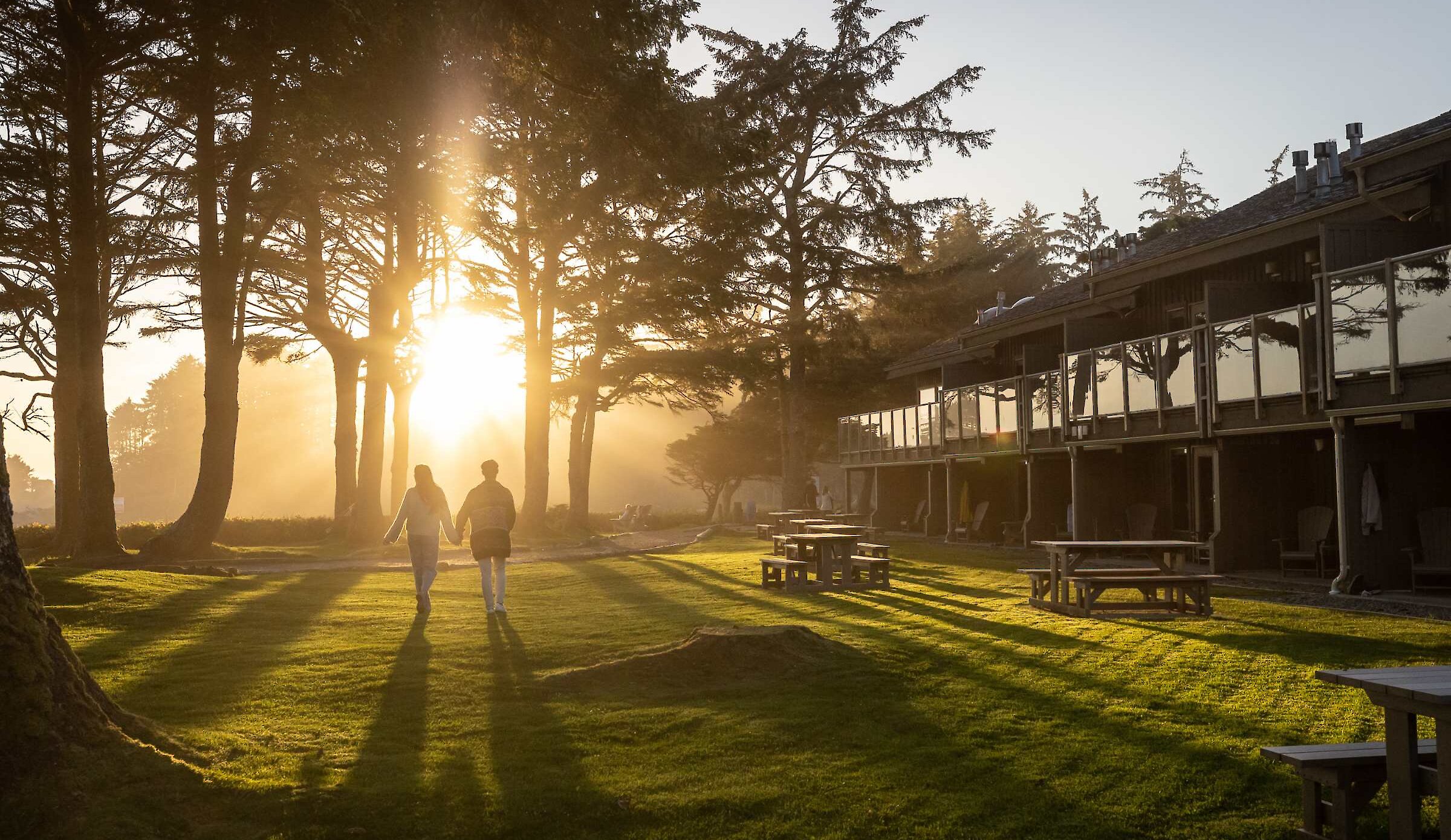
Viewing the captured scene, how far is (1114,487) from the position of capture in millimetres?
24234

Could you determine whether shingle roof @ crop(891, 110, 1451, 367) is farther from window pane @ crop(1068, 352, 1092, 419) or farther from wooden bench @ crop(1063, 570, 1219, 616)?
wooden bench @ crop(1063, 570, 1219, 616)

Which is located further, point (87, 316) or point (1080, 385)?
point (1080, 385)

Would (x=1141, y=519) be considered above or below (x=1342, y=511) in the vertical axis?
below

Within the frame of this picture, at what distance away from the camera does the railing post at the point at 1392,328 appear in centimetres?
1467

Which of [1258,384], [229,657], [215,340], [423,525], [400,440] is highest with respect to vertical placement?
[215,340]

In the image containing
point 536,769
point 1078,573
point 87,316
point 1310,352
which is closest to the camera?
point 536,769

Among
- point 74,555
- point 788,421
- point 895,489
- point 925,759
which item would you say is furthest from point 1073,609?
point 788,421

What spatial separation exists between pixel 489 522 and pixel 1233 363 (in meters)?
12.8

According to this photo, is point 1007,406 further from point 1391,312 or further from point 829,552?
point 1391,312

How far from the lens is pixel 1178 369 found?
66.5 feet

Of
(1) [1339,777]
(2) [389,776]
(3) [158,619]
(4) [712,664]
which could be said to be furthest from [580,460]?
(1) [1339,777]

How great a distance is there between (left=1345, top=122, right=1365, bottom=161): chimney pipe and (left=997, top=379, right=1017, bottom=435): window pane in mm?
9081

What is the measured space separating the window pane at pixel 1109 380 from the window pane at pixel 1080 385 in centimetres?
27

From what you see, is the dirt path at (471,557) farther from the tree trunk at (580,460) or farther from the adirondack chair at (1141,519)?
the adirondack chair at (1141,519)
